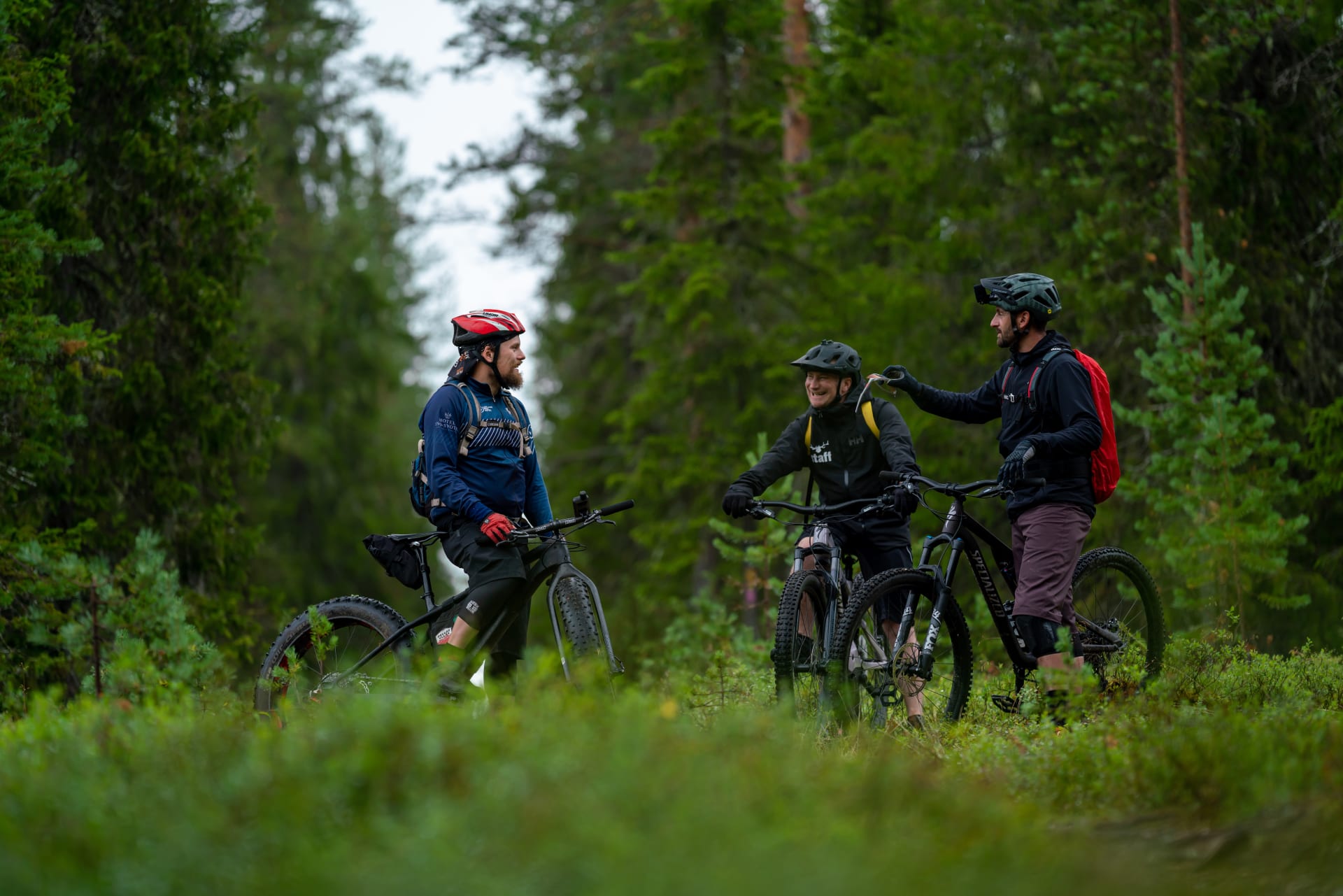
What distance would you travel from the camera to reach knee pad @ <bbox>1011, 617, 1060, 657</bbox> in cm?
756

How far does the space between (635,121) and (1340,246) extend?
42.8 feet

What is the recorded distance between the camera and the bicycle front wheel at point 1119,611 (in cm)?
806

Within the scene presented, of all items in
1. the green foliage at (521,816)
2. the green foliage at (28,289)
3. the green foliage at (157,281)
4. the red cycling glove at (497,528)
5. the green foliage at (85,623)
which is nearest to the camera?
the green foliage at (521,816)

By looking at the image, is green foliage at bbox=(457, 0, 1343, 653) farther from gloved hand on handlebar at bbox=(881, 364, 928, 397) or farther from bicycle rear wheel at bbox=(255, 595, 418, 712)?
bicycle rear wheel at bbox=(255, 595, 418, 712)

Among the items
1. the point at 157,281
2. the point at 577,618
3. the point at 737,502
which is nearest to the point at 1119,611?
the point at 737,502

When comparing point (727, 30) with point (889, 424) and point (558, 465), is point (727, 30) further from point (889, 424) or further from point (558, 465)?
point (889, 424)

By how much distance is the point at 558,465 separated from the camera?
80.3 ft

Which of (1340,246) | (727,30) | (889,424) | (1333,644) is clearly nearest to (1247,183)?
(1340,246)

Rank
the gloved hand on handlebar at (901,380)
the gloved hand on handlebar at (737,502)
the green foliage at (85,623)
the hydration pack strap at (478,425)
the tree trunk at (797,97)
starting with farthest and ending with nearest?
the tree trunk at (797,97) → the green foliage at (85,623) → the gloved hand on handlebar at (901,380) → the gloved hand on handlebar at (737,502) → the hydration pack strap at (478,425)

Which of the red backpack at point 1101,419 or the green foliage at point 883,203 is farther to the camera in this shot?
the green foliage at point 883,203

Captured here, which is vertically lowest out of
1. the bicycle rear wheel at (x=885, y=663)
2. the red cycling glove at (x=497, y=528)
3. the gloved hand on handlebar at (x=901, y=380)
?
the bicycle rear wheel at (x=885, y=663)

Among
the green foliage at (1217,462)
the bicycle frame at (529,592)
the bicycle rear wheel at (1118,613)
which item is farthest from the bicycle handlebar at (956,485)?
the green foliage at (1217,462)

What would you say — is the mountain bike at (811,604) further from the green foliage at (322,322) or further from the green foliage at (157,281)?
the green foliage at (322,322)

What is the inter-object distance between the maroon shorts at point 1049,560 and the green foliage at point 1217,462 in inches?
179
